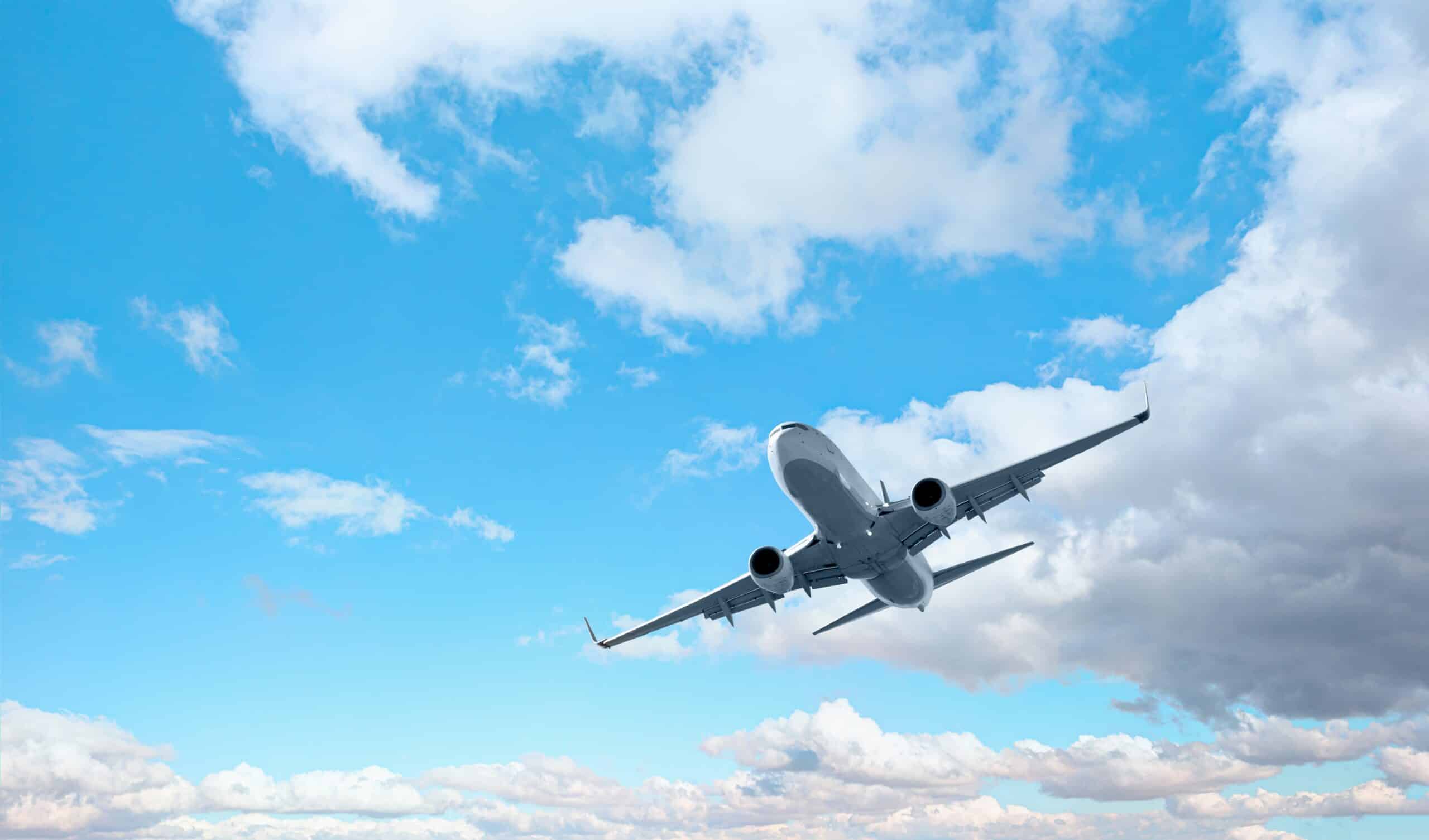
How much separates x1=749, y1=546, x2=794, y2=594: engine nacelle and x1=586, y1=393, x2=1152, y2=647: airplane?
0.04 metres

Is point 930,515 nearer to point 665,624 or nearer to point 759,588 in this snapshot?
point 759,588

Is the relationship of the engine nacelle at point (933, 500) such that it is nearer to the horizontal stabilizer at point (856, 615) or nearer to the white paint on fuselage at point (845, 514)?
the white paint on fuselage at point (845, 514)

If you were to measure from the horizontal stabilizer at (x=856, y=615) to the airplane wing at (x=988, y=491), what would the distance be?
6.14 meters

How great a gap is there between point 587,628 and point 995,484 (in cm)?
2364

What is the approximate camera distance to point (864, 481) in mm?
41375

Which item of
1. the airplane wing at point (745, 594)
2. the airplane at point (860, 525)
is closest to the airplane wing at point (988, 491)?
the airplane at point (860, 525)

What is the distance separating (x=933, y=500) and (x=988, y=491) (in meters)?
4.51

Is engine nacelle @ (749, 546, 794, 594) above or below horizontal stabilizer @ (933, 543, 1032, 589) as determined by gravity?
below

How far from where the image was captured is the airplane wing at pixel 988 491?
3938 cm

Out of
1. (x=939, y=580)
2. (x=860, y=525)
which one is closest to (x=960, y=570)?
(x=939, y=580)

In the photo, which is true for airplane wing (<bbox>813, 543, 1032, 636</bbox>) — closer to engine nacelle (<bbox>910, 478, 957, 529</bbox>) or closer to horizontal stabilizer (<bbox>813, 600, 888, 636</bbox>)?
horizontal stabilizer (<bbox>813, 600, 888, 636</bbox>)

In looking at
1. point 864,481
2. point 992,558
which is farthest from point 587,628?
point 992,558

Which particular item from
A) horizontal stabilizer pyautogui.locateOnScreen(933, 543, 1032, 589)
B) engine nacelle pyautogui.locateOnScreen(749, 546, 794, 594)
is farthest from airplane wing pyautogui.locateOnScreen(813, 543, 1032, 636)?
engine nacelle pyautogui.locateOnScreen(749, 546, 794, 594)

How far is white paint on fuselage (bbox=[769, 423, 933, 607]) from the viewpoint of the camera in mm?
36156
